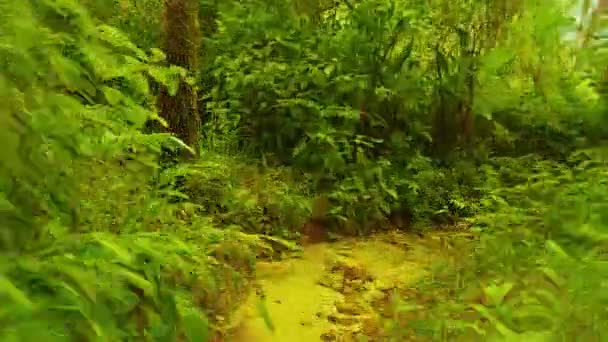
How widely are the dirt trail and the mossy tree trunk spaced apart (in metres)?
1.36

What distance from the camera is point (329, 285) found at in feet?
17.6

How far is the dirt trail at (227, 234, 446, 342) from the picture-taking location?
456 cm

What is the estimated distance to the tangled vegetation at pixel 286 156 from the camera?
2.51 metres

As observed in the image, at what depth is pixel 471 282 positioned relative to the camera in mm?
4656

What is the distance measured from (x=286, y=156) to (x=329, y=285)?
2028 mm

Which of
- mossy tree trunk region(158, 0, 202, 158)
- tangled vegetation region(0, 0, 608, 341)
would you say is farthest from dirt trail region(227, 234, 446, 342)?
mossy tree trunk region(158, 0, 202, 158)

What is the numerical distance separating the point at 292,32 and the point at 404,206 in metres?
2.29

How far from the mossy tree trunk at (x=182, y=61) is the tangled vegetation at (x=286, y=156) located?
2 cm

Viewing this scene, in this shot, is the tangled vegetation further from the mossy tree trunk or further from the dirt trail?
the dirt trail

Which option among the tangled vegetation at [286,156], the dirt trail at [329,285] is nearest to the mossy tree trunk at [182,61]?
the tangled vegetation at [286,156]

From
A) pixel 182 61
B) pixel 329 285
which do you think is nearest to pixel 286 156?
pixel 182 61

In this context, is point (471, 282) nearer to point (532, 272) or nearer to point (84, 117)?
point (532, 272)

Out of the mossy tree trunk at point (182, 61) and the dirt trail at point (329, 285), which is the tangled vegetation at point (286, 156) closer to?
the mossy tree trunk at point (182, 61)

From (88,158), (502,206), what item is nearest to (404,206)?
(502,206)
